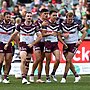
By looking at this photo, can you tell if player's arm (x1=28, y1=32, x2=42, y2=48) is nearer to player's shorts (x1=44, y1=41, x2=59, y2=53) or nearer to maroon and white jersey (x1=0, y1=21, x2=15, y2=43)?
player's shorts (x1=44, y1=41, x2=59, y2=53)

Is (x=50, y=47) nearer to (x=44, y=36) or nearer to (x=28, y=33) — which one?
(x=44, y=36)

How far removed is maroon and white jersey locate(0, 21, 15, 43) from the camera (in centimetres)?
1791

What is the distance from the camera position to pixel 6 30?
1794 centimetres

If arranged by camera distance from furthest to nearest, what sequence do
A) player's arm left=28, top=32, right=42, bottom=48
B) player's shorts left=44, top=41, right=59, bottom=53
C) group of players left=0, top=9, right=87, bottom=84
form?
player's shorts left=44, top=41, right=59, bottom=53 → group of players left=0, top=9, right=87, bottom=84 → player's arm left=28, top=32, right=42, bottom=48

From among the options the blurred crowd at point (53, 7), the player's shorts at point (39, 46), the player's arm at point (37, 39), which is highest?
the player's arm at point (37, 39)

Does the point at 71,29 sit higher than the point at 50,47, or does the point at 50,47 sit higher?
the point at 71,29

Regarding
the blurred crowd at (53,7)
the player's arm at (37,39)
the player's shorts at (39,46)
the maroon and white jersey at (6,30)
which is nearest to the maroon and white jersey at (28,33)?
the player's arm at (37,39)

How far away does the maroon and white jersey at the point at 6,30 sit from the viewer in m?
17.9

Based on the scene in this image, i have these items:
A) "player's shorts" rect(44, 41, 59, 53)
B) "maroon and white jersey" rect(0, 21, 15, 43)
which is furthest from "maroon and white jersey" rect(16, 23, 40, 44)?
"player's shorts" rect(44, 41, 59, 53)

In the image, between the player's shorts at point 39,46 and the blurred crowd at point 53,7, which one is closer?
the player's shorts at point 39,46

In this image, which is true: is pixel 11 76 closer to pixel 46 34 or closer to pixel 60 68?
pixel 60 68

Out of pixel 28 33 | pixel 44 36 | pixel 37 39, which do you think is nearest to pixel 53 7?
pixel 44 36

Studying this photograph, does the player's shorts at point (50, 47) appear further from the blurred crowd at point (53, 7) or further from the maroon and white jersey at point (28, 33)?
the blurred crowd at point (53, 7)

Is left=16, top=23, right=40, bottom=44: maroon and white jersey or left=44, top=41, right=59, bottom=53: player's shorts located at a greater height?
left=16, top=23, right=40, bottom=44: maroon and white jersey
